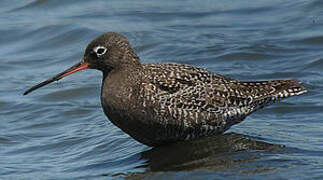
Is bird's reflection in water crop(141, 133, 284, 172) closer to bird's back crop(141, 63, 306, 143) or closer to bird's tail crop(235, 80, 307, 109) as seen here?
bird's back crop(141, 63, 306, 143)

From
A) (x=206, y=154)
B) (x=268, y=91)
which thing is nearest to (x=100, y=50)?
(x=206, y=154)

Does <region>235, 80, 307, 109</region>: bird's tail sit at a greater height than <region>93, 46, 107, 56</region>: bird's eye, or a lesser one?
lesser

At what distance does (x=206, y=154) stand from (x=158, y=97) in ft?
3.39

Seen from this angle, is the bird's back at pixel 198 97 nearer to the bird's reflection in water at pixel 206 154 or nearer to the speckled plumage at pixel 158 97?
the speckled plumage at pixel 158 97

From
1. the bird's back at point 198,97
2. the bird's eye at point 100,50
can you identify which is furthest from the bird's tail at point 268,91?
the bird's eye at point 100,50

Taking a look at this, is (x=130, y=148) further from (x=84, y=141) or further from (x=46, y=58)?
(x=46, y=58)

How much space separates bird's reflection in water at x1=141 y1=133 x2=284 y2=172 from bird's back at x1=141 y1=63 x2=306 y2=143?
194 mm

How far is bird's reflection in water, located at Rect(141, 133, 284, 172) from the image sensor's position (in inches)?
378

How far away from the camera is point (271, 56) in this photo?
1470 cm

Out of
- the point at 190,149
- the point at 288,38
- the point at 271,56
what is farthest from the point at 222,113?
the point at 288,38

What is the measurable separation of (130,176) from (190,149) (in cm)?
105

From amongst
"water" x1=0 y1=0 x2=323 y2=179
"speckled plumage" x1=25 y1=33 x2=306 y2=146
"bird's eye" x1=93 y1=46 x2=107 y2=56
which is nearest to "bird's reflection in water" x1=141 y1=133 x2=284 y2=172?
"water" x1=0 y1=0 x2=323 y2=179

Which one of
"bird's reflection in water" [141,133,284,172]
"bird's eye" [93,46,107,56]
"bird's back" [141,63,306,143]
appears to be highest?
"bird's eye" [93,46,107,56]

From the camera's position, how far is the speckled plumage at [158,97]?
9.65 m
